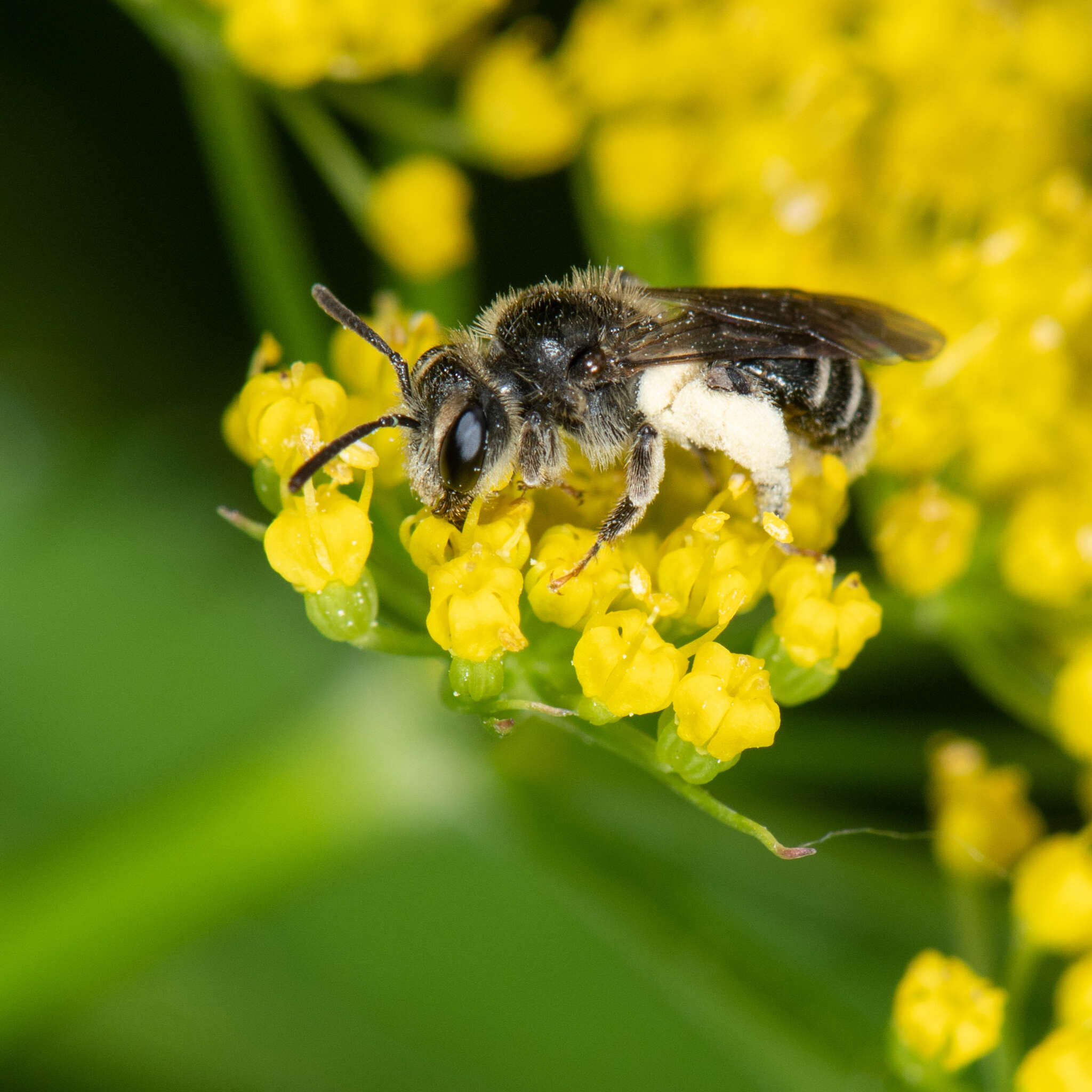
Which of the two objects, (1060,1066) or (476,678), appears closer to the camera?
(476,678)

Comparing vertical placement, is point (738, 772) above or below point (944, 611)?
below

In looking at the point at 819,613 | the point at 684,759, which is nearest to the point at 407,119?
the point at 819,613

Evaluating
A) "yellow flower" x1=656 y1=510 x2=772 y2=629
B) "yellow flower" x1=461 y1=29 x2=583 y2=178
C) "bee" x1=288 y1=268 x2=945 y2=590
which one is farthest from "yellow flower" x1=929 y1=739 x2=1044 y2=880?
"yellow flower" x1=461 y1=29 x2=583 y2=178

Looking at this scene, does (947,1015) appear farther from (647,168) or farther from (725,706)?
(647,168)

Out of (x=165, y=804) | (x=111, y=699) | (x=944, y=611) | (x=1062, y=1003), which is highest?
(x=944, y=611)

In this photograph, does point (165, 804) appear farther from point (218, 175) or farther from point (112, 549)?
point (218, 175)

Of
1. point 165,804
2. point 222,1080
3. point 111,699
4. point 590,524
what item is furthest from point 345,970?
point 590,524
